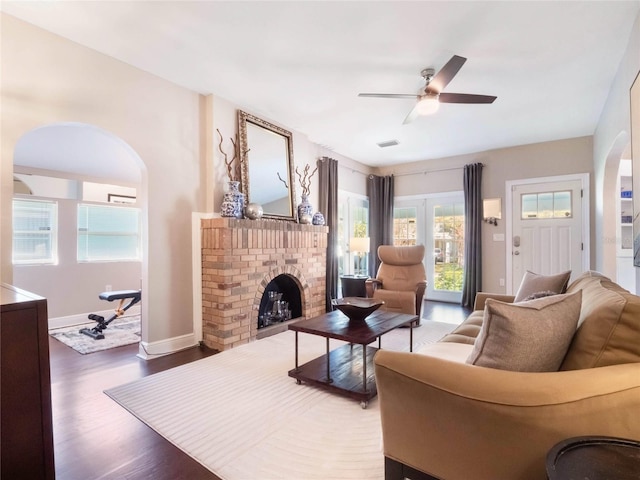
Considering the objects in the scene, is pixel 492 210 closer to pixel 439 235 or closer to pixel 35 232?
pixel 439 235

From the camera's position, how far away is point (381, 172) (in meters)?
6.56

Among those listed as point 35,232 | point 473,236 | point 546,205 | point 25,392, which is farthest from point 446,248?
point 35,232

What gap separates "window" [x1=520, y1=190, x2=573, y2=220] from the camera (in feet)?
15.9

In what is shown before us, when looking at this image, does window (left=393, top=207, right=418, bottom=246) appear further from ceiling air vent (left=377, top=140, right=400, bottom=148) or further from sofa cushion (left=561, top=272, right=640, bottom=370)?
sofa cushion (left=561, top=272, right=640, bottom=370)

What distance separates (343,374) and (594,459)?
1.76 metres

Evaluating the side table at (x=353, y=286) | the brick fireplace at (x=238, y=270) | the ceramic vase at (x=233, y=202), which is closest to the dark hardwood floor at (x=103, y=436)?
the brick fireplace at (x=238, y=270)

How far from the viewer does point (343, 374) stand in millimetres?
2416

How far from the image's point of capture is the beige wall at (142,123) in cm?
226

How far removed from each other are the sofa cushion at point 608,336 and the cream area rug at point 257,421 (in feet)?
3.31

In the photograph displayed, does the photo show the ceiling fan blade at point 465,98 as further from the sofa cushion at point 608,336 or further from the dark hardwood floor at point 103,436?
the dark hardwood floor at point 103,436

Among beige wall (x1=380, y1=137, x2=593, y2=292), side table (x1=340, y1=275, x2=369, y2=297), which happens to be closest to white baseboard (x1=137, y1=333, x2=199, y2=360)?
side table (x1=340, y1=275, x2=369, y2=297)

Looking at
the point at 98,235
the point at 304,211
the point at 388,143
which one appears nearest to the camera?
the point at 304,211

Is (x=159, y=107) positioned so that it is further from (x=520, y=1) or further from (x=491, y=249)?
(x=491, y=249)

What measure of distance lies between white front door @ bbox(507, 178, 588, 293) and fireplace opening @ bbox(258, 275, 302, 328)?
11.8ft
